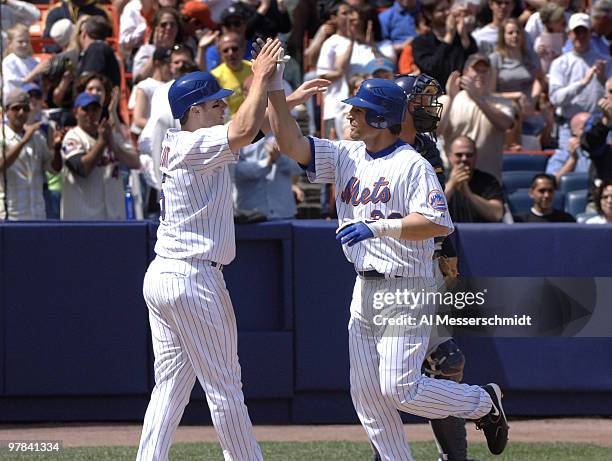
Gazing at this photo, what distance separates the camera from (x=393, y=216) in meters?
5.63

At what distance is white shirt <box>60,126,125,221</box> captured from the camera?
9312 mm

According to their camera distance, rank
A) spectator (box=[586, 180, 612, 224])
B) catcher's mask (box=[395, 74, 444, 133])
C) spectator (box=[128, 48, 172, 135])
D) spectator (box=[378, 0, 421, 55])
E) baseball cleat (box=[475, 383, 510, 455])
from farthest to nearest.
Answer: spectator (box=[378, 0, 421, 55]) < spectator (box=[128, 48, 172, 135]) < spectator (box=[586, 180, 612, 224]) < catcher's mask (box=[395, 74, 444, 133]) < baseball cleat (box=[475, 383, 510, 455])

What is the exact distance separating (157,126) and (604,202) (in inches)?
134

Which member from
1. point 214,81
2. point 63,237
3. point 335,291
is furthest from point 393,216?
point 63,237

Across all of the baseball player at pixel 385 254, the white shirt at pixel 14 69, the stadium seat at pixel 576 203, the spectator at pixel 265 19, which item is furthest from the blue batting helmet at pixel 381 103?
the white shirt at pixel 14 69

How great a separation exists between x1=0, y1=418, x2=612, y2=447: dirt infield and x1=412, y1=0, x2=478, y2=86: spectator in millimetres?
4271

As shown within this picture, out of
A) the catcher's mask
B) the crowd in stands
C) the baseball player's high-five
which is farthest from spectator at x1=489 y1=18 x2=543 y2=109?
the baseball player's high-five

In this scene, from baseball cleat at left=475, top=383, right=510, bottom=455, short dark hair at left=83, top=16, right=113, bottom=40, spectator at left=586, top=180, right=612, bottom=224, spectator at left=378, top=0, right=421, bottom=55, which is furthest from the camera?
spectator at left=378, top=0, right=421, bottom=55

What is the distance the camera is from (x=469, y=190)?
9031 mm

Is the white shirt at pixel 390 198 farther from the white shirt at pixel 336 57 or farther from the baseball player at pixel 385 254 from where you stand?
the white shirt at pixel 336 57

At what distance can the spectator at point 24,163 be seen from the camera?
367 inches

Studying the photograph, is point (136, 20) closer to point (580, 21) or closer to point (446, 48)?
point (446, 48)

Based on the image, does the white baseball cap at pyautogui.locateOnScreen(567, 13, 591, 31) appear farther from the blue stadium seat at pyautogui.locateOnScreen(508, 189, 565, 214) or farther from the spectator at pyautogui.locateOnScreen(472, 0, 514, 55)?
the blue stadium seat at pyautogui.locateOnScreen(508, 189, 565, 214)

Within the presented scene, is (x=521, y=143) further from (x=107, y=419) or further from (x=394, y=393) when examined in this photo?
(x=394, y=393)
